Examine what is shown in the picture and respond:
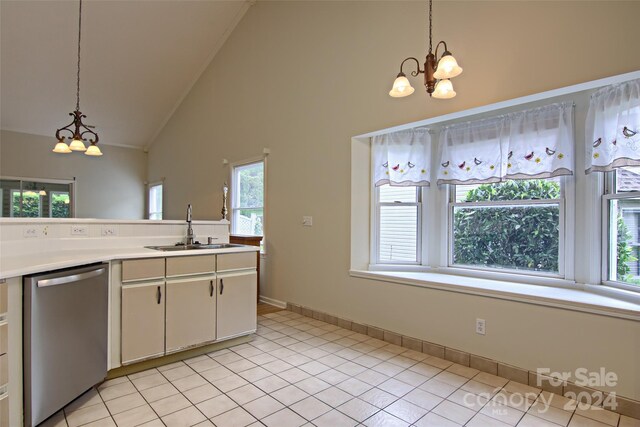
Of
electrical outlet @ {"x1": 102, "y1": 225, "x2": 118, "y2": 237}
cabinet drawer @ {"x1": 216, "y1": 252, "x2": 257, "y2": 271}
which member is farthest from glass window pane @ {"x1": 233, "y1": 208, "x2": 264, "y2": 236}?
electrical outlet @ {"x1": 102, "y1": 225, "x2": 118, "y2": 237}

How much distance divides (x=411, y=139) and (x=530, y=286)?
1.70 meters

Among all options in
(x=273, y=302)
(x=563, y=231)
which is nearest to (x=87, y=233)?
(x=273, y=302)

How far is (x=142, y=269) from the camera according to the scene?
2.60 metres

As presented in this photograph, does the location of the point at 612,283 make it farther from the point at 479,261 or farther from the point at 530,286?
the point at 479,261

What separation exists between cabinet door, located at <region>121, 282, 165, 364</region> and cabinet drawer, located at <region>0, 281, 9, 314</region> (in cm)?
82

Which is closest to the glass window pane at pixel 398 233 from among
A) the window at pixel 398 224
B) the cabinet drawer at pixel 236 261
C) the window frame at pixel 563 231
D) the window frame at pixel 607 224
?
the window at pixel 398 224

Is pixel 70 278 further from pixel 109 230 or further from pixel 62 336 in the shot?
pixel 109 230

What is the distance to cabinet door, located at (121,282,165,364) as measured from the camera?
2521 mm

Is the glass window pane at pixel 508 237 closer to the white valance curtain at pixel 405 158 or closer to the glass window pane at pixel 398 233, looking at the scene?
the glass window pane at pixel 398 233

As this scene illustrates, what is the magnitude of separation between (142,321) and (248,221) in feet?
9.39

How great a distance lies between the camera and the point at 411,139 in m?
3.47

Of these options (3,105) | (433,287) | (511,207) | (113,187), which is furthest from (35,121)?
(511,207)

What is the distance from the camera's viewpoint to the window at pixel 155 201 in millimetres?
7816

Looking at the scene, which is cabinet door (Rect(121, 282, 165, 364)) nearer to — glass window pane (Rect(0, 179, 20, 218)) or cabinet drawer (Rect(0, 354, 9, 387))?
cabinet drawer (Rect(0, 354, 9, 387))
